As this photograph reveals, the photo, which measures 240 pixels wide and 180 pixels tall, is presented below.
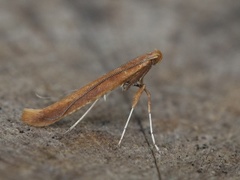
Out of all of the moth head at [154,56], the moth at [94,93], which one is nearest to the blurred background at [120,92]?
the moth at [94,93]

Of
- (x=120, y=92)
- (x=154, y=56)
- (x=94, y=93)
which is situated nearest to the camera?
(x=94, y=93)

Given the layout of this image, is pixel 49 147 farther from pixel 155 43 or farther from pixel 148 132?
pixel 155 43

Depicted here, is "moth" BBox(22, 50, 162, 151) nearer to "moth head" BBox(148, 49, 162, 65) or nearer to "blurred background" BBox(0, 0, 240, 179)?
"moth head" BBox(148, 49, 162, 65)

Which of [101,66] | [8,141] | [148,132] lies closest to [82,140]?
[8,141]

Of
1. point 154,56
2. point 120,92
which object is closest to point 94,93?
point 154,56

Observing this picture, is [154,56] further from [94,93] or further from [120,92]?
[120,92]

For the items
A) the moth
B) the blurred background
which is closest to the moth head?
the moth

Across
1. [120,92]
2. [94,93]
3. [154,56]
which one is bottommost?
[94,93]

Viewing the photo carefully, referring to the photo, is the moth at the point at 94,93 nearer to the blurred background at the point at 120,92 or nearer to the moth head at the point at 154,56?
the moth head at the point at 154,56
